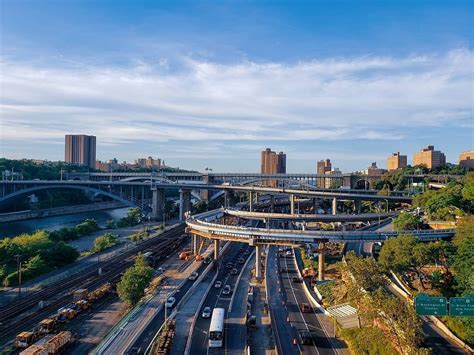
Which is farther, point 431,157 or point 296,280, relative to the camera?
point 431,157

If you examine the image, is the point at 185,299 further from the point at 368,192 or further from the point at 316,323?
the point at 368,192

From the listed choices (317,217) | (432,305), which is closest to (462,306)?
(432,305)

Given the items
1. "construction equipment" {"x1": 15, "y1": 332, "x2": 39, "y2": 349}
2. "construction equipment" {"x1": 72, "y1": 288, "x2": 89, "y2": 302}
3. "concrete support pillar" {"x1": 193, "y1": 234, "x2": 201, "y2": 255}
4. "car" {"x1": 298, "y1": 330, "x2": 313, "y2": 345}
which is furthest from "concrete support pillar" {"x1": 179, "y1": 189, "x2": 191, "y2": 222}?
"car" {"x1": 298, "y1": 330, "x2": 313, "y2": 345}

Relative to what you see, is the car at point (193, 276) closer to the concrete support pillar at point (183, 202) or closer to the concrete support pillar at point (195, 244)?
the concrete support pillar at point (195, 244)

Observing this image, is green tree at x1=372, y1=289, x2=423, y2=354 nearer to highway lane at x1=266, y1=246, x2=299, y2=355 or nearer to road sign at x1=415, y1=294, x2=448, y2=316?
road sign at x1=415, y1=294, x2=448, y2=316

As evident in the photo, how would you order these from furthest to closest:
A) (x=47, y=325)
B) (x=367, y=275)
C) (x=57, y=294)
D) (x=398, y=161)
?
(x=398, y=161) < (x=57, y=294) < (x=47, y=325) < (x=367, y=275)

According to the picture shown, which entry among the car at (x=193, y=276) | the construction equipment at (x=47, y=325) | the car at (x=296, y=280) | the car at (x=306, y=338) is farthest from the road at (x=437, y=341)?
the construction equipment at (x=47, y=325)

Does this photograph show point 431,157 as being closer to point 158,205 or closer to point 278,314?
point 158,205
